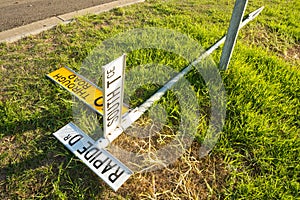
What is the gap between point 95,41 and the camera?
299 centimetres

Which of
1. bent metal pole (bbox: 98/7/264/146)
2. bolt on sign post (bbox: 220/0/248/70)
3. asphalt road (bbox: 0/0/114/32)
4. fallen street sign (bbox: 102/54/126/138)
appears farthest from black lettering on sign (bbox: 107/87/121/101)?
asphalt road (bbox: 0/0/114/32)

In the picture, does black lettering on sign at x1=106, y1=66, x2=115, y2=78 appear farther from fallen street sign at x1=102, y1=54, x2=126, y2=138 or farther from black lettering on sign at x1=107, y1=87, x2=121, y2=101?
black lettering on sign at x1=107, y1=87, x2=121, y2=101

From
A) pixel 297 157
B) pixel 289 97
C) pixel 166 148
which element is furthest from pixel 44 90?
pixel 289 97

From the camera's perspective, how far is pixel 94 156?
176 centimetres

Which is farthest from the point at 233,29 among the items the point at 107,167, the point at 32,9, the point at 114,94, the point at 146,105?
the point at 32,9

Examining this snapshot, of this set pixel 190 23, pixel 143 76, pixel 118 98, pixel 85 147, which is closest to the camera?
pixel 118 98

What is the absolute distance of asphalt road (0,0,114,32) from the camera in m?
3.49

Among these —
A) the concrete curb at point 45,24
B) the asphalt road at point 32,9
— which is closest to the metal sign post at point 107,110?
the concrete curb at point 45,24

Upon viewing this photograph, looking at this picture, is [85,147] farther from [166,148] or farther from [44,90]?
[44,90]

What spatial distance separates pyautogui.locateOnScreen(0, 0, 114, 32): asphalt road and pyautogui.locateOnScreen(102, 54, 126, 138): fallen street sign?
2.47m

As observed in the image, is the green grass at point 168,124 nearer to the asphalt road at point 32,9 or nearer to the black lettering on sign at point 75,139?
the black lettering on sign at point 75,139

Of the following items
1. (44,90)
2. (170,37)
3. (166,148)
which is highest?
(170,37)

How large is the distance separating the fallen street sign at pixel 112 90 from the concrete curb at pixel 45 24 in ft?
6.42

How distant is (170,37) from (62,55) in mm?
1348
